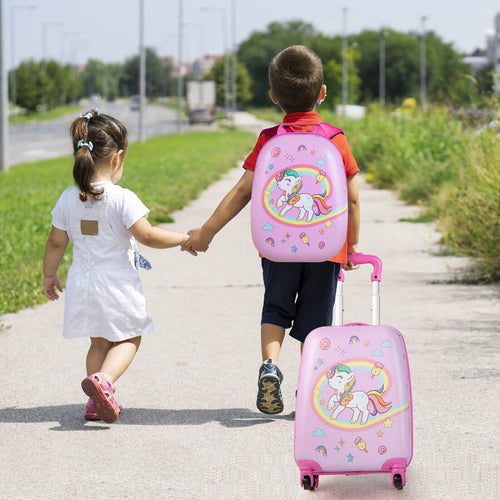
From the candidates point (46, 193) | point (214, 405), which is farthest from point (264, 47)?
point (214, 405)

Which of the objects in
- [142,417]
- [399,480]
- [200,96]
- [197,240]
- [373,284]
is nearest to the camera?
[399,480]

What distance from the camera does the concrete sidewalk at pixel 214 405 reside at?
361 centimetres

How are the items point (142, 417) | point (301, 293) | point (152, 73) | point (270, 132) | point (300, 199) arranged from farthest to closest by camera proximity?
Result: point (152, 73), point (142, 417), point (301, 293), point (270, 132), point (300, 199)

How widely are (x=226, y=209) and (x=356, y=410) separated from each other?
1052 millimetres

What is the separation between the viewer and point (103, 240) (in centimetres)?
437

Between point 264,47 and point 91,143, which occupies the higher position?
point 264,47

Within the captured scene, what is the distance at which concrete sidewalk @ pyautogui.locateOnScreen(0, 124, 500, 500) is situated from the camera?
3.61 metres

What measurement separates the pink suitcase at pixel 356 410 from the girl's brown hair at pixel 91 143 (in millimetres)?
1291

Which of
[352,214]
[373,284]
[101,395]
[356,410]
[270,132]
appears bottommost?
[101,395]

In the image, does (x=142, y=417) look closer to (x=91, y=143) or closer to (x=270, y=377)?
(x=270, y=377)

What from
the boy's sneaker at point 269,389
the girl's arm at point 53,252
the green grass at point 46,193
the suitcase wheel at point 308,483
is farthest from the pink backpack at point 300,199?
the green grass at point 46,193

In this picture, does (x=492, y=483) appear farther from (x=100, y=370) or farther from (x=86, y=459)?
(x=100, y=370)

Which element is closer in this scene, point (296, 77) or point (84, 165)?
point (296, 77)

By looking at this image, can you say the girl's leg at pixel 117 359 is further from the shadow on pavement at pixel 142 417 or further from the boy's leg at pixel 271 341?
the boy's leg at pixel 271 341
